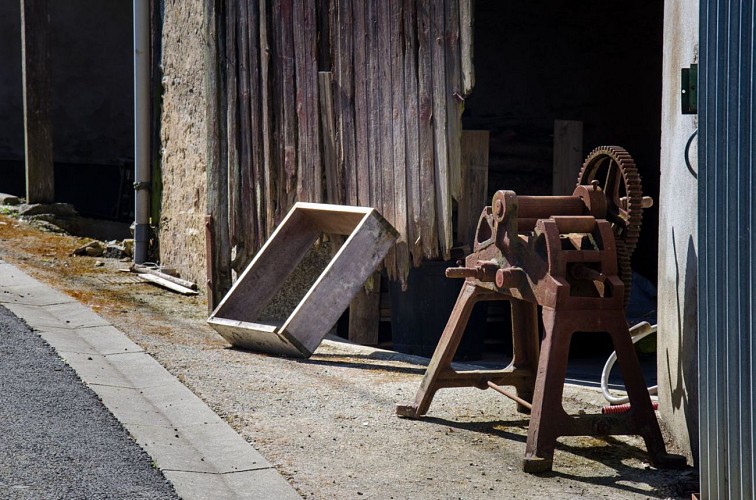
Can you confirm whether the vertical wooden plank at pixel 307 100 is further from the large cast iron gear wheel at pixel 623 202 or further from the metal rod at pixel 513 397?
the large cast iron gear wheel at pixel 623 202

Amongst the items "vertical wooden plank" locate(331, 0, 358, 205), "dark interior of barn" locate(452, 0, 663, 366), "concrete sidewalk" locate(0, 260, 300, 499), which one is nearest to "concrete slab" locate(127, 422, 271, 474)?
"concrete sidewalk" locate(0, 260, 300, 499)

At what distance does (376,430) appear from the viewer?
4.44m

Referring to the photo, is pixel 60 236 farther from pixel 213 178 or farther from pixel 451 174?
pixel 451 174

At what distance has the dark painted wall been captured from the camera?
34.4ft

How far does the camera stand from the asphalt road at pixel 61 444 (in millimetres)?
3471

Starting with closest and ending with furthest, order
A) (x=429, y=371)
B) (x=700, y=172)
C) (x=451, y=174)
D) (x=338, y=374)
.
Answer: (x=700, y=172) → (x=429, y=371) → (x=338, y=374) → (x=451, y=174)

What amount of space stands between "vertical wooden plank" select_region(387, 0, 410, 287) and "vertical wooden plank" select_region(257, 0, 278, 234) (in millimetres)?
1124

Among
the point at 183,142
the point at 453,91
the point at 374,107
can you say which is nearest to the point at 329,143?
the point at 374,107

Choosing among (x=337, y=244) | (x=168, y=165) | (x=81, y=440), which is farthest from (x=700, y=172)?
(x=168, y=165)

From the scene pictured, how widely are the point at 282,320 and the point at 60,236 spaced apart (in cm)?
426

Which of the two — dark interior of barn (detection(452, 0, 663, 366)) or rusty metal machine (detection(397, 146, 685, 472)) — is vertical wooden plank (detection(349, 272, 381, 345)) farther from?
dark interior of barn (detection(452, 0, 663, 366))

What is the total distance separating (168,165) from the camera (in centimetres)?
891

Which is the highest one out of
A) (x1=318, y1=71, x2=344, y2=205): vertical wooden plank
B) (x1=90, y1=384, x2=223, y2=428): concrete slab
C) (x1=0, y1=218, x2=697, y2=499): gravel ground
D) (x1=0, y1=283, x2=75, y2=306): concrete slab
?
(x1=318, y1=71, x2=344, y2=205): vertical wooden plank

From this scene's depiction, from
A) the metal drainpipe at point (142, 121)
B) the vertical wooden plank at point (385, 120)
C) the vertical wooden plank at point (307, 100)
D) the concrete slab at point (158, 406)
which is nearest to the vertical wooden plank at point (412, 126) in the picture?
the vertical wooden plank at point (385, 120)
